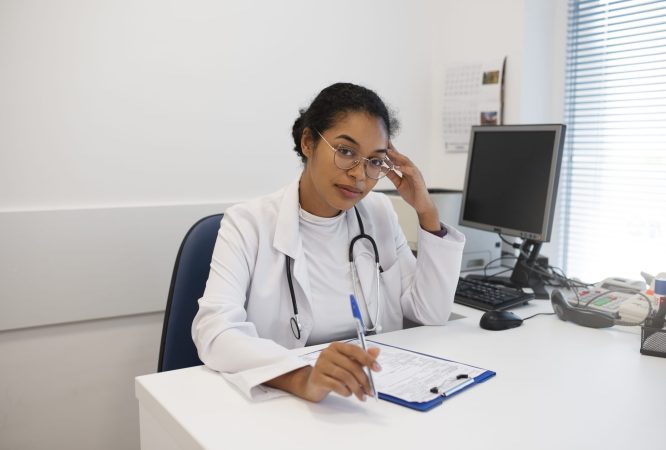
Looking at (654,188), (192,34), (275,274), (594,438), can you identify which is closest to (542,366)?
(594,438)

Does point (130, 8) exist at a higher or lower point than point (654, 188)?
higher

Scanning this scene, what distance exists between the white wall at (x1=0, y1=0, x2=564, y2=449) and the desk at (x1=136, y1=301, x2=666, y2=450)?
0.95m

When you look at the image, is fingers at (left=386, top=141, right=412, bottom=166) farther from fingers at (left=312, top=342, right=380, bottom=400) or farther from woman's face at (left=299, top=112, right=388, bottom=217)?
fingers at (left=312, top=342, right=380, bottom=400)

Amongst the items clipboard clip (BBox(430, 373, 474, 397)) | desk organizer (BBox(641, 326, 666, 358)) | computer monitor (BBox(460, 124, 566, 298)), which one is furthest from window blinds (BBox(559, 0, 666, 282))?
clipboard clip (BBox(430, 373, 474, 397))

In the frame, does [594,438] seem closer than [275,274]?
Yes

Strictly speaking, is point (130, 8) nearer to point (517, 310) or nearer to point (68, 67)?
point (68, 67)

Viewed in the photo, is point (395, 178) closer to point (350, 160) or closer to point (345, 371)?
point (350, 160)

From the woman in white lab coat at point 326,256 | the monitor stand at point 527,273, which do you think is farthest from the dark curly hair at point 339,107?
the monitor stand at point 527,273

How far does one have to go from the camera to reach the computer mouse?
152 cm

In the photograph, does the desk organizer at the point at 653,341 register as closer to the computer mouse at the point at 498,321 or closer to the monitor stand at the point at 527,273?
the computer mouse at the point at 498,321

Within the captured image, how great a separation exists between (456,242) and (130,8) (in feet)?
4.32

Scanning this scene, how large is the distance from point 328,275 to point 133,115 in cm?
95

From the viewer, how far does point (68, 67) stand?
1855 mm

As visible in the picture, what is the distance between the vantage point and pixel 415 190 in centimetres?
163
